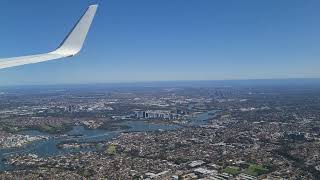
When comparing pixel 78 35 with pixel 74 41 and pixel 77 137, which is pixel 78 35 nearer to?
pixel 74 41

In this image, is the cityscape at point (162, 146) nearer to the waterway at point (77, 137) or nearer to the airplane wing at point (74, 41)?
the waterway at point (77, 137)

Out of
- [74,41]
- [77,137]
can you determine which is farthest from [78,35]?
[77,137]

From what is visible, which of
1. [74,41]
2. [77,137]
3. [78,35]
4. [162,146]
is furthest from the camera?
[77,137]

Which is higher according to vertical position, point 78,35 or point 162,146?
point 78,35

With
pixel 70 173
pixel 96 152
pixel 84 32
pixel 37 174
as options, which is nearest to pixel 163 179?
pixel 70 173

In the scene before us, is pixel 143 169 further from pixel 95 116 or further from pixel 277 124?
pixel 95 116

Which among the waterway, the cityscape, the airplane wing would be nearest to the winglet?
the airplane wing

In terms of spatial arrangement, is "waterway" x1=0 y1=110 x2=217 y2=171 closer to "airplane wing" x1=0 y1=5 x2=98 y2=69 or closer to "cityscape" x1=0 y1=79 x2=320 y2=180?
"cityscape" x1=0 y1=79 x2=320 y2=180

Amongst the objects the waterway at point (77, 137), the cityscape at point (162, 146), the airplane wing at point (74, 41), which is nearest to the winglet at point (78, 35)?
the airplane wing at point (74, 41)
